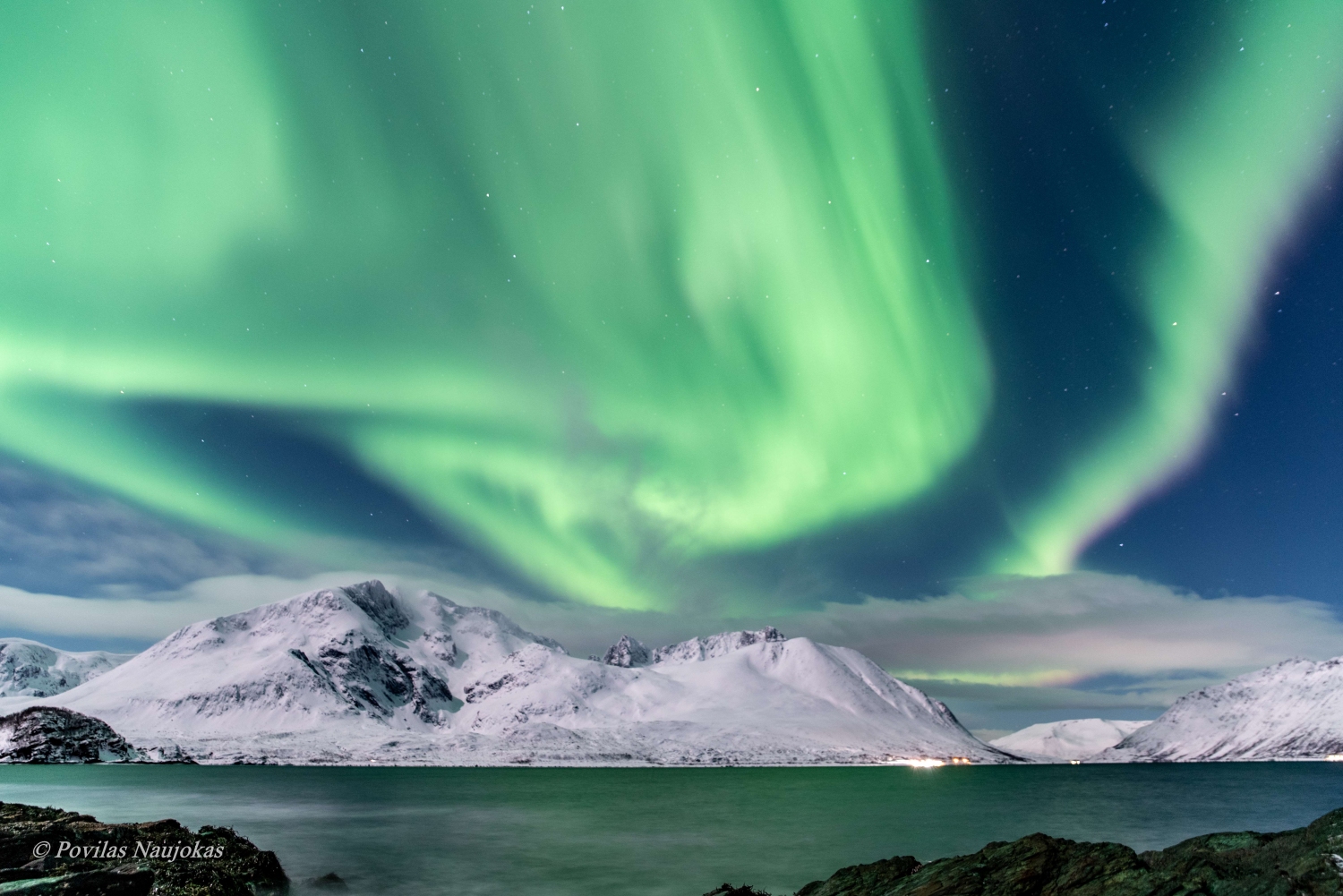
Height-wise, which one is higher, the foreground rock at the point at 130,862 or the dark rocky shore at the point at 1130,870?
the dark rocky shore at the point at 1130,870

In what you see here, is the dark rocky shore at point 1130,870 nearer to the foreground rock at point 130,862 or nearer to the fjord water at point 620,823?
the fjord water at point 620,823

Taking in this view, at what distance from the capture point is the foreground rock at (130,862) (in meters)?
20.7

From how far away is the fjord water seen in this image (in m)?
45.1

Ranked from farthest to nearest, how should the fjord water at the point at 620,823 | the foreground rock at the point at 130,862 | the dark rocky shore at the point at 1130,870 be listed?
1. the fjord water at the point at 620,823
2. the foreground rock at the point at 130,862
3. the dark rocky shore at the point at 1130,870

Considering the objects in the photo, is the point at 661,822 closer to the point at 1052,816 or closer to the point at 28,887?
the point at 1052,816

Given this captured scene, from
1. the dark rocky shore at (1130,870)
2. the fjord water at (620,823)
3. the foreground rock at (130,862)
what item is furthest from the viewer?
the fjord water at (620,823)

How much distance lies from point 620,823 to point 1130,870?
65360 millimetres

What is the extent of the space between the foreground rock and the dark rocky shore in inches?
874

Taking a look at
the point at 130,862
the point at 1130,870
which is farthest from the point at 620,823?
the point at 1130,870

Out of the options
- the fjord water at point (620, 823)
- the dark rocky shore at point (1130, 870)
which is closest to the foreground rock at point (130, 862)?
the fjord water at point (620, 823)

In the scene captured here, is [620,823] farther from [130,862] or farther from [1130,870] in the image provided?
[1130,870]

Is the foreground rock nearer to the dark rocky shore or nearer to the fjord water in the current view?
the fjord water

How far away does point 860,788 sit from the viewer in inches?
6004

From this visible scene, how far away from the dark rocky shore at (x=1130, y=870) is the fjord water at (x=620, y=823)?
1814 cm
